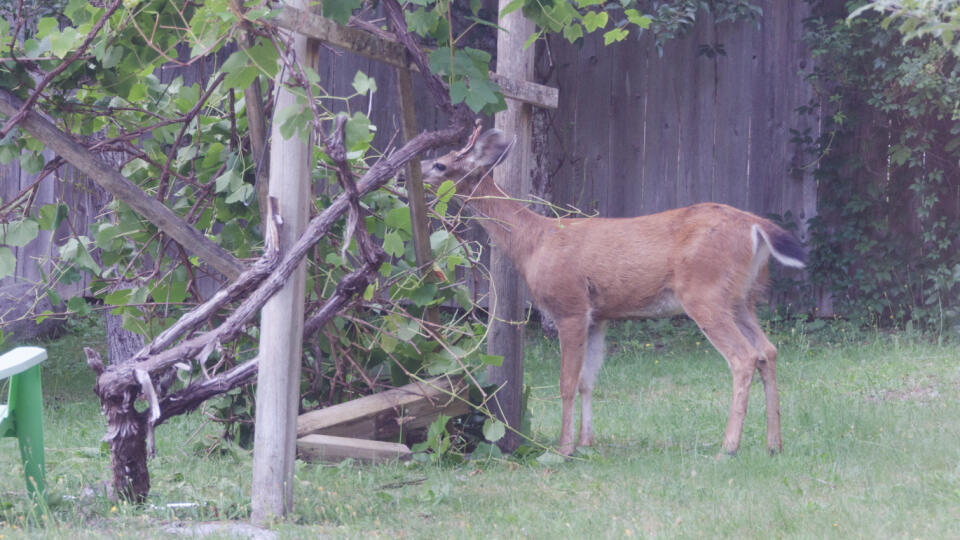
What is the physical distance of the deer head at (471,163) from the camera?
5.78m

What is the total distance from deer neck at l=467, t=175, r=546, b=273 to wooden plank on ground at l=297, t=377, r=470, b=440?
96 centimetres

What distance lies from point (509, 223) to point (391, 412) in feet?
4.78

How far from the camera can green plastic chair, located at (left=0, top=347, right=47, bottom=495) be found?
161 inches

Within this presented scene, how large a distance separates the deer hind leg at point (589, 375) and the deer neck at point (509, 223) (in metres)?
0.71

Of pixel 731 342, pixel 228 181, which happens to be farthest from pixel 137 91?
pixel 731 342

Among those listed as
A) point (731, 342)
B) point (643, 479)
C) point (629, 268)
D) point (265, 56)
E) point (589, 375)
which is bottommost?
point (643, 479)

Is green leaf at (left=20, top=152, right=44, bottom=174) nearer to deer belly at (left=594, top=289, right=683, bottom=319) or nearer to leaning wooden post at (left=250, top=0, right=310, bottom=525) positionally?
leaning wooden post at (left=250, top=0, right=310, bottom=525)

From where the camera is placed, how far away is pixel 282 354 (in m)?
4.00

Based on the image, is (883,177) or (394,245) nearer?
(394,245)

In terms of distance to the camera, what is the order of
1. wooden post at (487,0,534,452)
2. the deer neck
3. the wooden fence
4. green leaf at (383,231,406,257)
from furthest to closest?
the wooden fence < the deer neck < wooden post at (487,0,534,452) < green leaf at (383,231,406,257)

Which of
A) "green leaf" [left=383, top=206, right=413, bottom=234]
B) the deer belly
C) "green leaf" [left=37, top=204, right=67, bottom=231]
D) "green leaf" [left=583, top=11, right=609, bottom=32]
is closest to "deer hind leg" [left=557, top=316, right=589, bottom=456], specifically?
the deer belly

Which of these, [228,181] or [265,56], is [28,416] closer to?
[228,181]

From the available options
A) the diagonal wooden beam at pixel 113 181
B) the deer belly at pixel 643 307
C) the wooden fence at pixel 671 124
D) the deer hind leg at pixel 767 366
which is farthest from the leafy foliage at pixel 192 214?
the wooden fence at pixel 671 124

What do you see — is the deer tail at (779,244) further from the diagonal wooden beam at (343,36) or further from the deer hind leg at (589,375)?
the diagonal wooden beam at (343,36)
